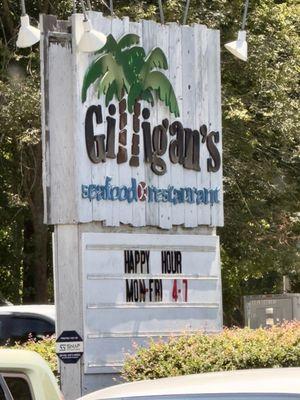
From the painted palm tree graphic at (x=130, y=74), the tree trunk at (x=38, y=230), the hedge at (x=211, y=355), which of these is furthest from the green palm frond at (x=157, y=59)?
the tree trunk at (x=38, y=230)

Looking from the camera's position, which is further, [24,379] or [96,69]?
[96,69]

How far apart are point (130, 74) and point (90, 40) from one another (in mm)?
1282

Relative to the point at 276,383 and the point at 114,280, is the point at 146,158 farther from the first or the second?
the point at 276,383

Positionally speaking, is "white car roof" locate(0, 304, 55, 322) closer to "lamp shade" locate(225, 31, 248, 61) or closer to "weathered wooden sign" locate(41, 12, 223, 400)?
"weathered wooden sign" locate(41, 12, 223, 400)

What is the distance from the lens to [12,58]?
23.0 metres

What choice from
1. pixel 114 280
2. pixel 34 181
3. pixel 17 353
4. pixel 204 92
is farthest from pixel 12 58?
pixel 17 353

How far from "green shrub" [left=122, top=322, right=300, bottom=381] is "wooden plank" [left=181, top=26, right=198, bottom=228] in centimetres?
221

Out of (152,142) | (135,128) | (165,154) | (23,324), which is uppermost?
(135,128)

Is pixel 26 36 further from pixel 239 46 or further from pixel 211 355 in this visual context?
pixel 211 355

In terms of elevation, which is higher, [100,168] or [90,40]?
[90,40]

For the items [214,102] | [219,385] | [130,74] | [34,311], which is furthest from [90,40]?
[219,385]

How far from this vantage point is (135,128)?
1330cm

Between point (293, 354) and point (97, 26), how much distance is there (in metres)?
4.58

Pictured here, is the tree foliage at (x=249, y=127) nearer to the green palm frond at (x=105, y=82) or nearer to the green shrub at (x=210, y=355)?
the green palm frond at (x=105, y=82)
